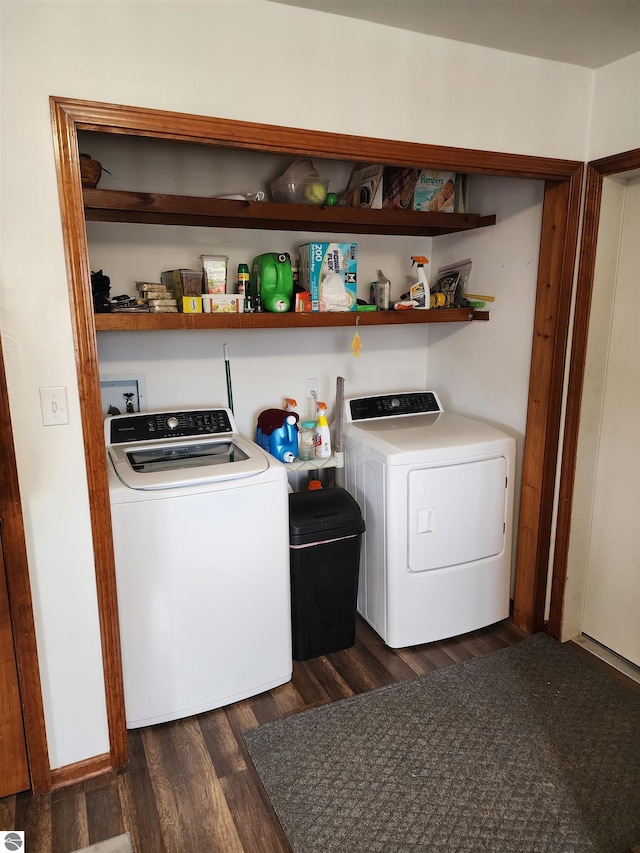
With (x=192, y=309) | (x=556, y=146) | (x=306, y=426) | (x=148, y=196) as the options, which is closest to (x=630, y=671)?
(x=306, y=426)

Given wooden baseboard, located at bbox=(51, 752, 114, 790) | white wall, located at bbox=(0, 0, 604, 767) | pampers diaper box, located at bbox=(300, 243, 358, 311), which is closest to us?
white wall, located at bbox=(0, 0, 604, 767)

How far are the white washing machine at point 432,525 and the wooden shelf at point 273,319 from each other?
51 centimetres

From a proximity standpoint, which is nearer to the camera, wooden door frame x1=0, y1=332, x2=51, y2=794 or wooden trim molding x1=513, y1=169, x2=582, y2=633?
wooden door frame x1=0, y1=332, x2=51, y2=794

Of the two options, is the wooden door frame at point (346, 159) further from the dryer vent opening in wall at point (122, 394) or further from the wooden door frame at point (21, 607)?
the dryer vent opening in wall at point (122, 394)

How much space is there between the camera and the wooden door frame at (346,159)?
1561 millimetres

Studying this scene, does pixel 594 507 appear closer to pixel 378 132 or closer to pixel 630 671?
pixel 630 671

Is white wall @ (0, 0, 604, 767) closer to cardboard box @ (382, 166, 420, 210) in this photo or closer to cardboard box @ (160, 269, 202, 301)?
cardboard box @ (382, 166, 420, 210)

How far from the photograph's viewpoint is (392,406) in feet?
9.65

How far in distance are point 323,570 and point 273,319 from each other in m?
1.05

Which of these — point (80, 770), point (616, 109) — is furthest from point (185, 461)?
point (616, 109)

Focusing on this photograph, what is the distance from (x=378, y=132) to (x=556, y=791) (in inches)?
85.2

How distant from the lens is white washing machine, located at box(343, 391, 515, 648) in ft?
7.70

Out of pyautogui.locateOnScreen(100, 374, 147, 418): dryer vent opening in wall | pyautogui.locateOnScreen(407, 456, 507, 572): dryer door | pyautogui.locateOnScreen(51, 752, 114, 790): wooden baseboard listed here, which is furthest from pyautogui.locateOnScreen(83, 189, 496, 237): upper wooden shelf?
pyautogui.locateOnScreen(51, 752, 114, 790): wooden baseboard

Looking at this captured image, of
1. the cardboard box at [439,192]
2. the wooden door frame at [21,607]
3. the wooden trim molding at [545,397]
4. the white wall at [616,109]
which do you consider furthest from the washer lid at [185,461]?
the white wall at [616,109]
